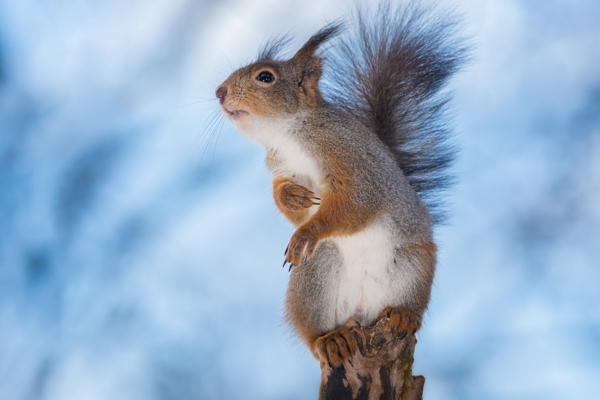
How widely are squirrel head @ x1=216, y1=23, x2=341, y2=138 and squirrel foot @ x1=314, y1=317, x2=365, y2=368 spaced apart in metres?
0.86

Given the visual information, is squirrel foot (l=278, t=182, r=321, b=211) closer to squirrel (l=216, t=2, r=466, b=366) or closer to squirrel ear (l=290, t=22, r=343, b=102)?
squirrel (l=216, t=2, r=466, b=366)

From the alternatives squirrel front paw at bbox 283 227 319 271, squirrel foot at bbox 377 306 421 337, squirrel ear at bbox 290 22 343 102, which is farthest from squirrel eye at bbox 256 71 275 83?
squirrel foot at bbox 377 306 421 337

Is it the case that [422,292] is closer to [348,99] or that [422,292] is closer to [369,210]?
[369,210]

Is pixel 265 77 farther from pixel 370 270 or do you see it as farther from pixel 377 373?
pixel 377 373

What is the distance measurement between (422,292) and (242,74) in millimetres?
1142

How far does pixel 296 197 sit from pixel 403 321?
616mm

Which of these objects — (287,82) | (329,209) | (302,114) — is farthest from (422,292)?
(287,82)

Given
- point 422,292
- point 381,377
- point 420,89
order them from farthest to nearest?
point 420,89, point 422,292, point 381,377

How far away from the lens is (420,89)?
2.69 meters

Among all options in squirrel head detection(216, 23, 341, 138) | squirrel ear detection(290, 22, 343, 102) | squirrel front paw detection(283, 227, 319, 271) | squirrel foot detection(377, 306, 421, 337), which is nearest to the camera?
squirrel front paw detection(283, 227, 319, 271)

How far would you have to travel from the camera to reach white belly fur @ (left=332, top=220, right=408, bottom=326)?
2111 millimetres

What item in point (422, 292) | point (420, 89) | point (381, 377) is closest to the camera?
point (381, 377)

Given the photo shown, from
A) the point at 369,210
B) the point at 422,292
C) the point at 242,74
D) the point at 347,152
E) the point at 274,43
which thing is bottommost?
the point at 422,292

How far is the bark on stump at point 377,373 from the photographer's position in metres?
1.96
